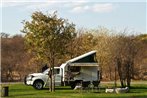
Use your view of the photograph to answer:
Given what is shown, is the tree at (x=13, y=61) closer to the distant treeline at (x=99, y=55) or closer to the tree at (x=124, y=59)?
the distant treeline at (x=99, y=55)

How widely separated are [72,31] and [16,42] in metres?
31.9

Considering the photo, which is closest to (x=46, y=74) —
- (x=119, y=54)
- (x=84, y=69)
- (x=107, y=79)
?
(x=84, y=69)

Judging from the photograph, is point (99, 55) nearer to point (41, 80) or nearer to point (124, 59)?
point (124, 59)

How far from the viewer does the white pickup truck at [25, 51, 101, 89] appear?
36.7 metres

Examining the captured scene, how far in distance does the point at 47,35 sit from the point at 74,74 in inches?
210

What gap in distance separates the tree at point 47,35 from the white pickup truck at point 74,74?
2555 mm

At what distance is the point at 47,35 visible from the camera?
108 ft

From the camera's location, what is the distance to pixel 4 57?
57.9 meters

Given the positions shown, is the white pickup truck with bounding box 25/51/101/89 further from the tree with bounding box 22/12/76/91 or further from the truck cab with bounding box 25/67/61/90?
the tree with bounding box 22/12/76/91

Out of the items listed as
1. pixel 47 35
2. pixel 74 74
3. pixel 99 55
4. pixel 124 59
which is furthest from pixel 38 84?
pixel 99 55

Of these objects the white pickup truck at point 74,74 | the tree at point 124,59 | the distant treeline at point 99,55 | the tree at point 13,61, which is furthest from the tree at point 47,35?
the tree at point 13,61

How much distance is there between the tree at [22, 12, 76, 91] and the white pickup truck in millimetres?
2555

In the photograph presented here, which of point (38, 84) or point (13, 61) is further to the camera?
point (13, 61)

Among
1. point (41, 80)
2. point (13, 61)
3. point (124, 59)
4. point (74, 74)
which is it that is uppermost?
point (13, 61)
